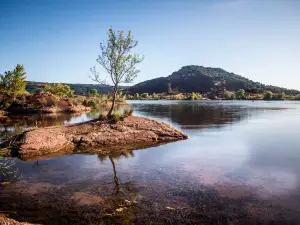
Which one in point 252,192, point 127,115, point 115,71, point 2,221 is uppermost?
point 115,71

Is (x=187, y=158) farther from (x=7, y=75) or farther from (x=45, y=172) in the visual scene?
(x=7, y=75)

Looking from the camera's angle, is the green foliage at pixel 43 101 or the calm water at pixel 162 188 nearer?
the calm water at pixel 162 188

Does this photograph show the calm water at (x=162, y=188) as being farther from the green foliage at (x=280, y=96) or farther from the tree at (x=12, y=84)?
the green foliage at (x=280, y=96)

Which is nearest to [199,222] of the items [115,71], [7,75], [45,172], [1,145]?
[45,172]

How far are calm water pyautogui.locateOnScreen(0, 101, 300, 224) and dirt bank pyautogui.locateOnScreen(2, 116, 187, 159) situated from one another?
6.30 ft

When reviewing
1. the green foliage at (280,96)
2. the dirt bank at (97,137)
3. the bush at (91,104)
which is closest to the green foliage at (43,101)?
the bush at (91,104)

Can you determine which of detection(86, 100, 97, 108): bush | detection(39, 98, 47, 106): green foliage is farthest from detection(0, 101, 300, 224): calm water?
detection(86, 100, 97, 108): bush

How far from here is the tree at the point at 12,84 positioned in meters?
56.5

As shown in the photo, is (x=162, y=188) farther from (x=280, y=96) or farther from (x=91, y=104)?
(x=280, y=96)

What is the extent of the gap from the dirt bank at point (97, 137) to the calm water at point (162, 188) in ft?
6.30

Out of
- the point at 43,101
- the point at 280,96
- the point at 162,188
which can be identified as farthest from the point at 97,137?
the point at 280,96

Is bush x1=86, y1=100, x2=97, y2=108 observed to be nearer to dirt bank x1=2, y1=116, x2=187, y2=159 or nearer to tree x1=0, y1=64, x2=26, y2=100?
tree x1=0, y1=64, x2=26, y2=100

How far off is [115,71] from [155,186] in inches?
646

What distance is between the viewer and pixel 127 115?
23.5 m
